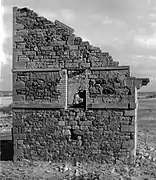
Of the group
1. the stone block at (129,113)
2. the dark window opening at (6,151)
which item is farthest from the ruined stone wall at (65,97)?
the dark window opening at (6,151)

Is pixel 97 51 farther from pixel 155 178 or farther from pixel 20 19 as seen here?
pixel 155 178

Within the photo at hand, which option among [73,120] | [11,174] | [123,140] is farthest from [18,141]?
[123,140]

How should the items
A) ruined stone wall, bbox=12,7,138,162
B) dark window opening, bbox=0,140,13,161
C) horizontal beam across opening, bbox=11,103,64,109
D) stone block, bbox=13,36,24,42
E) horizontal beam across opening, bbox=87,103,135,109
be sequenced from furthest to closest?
1. dark window opening, bbox=0,140,13,161
2. stone block, bbox=13,36,24,42
3. horizontal beam across opening, bbox=11,103,64,109
4. ruined stone wall, bbox=12,7,138,162
5. horizontal beam across opening, bbox=87,103,135,109

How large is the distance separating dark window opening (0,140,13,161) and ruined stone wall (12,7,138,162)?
854mm

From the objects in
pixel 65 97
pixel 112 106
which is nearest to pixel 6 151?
pixel 65 97

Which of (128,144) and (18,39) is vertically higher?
(18,39)

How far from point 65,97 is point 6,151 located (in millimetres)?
4296

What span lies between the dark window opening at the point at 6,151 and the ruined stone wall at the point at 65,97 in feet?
2.80

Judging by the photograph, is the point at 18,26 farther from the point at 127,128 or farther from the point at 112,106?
the point at 127,128

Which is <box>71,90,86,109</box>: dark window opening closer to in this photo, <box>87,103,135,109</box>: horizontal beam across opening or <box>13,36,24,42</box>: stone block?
<box>87,103,135,109</box>: horizontal beam across opening

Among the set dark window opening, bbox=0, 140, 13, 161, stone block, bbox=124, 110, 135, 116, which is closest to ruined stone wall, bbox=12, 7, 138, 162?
stone block, bbox=124, 110, 135, 116

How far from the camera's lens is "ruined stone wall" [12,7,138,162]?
30.5ft

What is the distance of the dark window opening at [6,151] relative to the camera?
10531mm

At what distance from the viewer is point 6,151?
1174cm
